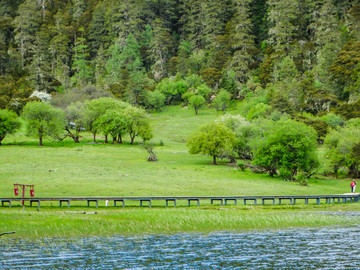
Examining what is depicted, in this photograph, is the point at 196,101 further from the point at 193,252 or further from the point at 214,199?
the point at 193,252

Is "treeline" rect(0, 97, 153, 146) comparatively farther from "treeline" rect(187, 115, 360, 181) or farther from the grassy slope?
"treeline" rect(187, 115, 360, 181)

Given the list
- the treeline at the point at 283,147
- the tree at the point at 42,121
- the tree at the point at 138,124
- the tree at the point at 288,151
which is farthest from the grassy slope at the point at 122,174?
the tree at the point at 138,124

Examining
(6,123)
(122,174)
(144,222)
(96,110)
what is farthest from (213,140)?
(144,222)

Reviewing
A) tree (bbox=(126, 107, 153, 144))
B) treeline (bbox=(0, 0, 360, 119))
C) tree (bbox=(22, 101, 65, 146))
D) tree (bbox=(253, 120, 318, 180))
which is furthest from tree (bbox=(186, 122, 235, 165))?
treeline (bbox=(0, 0, 360, 119))

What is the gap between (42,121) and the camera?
97.5 m

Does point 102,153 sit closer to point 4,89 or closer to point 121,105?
point 121,105

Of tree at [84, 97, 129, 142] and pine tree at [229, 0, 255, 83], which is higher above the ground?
pine tree at [229, 0, 255, 83]

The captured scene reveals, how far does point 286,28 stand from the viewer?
16650 centimetres

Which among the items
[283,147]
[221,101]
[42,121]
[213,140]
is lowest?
[283,147]

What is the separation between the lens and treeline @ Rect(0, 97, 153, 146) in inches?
3858

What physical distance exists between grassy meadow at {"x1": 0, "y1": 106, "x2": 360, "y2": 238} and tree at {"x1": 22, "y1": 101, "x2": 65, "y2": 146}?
314 centimetres

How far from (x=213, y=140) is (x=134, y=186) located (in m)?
28.7

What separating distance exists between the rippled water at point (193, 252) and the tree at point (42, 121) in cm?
7094

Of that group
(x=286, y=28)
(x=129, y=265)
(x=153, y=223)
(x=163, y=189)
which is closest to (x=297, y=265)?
(x=129, y=265)
